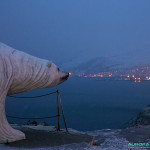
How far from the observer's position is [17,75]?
460cm

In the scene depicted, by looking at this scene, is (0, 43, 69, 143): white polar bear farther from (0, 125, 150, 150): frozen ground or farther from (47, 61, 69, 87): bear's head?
(0, 125, 150, 150): frozen ground

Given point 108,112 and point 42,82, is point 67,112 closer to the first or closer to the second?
point 108,112

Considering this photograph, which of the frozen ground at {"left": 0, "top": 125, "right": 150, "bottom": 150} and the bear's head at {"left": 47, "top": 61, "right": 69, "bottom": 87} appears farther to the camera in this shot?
the bear's head at {"left": 47, "top": 61, "right": 69, "bottom": 87}

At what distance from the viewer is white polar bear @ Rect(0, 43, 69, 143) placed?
440 cm

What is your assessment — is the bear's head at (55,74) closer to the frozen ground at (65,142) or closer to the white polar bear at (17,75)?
the white polar bear at (17,75)

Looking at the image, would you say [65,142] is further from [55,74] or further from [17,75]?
[17,75]

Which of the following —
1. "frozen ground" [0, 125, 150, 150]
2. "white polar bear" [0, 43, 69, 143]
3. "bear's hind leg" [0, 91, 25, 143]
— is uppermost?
"white polar bear" [0, 43, 69, 143]

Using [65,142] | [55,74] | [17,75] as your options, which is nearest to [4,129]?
[17,75]

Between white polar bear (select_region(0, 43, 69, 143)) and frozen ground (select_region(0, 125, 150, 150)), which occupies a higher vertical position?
white polar bear (select_region(0, 43, 69, 143))

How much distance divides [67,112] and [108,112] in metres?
11.8

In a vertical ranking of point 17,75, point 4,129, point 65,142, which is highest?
point 17,75

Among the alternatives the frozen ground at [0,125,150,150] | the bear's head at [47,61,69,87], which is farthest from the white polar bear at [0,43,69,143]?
the frozen ground at [0,125,150,150]

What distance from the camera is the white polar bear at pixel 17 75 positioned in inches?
173

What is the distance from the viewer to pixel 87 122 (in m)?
45.1
